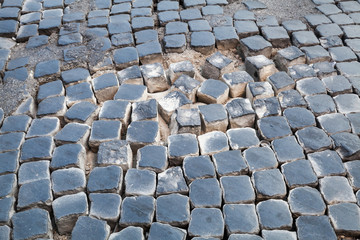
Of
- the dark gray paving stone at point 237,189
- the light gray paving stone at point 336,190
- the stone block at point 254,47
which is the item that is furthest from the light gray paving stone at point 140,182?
the stone block at point 254,47

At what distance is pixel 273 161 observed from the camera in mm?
2607

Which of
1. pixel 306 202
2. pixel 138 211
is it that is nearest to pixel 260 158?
pixel 306 202

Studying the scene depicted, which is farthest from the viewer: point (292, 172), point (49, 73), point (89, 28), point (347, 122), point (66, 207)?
point (89, 28)

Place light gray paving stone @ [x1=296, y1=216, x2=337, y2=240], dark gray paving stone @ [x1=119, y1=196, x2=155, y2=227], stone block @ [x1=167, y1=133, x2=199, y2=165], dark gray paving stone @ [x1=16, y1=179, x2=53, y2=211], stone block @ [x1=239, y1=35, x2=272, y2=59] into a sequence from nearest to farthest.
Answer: light gray paving stone @ [x1=296, y1=216, x2=337, y2=240] < dark gray paving stone @ [x1=119, y1=196, x2=155, y2=227] < dark gray paving stone @ [x1=16, y1=179, x2=53, y2=211] < stone block @ [x1=167, y1=133, x2=199, y2=165] < stone block @ [x1=239, y1=35, x2=272, y2=59]

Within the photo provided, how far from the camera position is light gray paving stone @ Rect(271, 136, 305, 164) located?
2625 millimetres

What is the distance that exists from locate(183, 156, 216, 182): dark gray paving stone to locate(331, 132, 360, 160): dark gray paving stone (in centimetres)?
93

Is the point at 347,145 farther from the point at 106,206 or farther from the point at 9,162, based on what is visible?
the point at 9,162

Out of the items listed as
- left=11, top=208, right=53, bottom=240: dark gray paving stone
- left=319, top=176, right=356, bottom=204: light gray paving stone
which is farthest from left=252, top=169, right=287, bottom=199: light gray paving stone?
left=11, top=208, right=53, bottom=240: dark gray paving stone

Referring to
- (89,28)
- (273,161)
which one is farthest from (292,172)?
(89,28)

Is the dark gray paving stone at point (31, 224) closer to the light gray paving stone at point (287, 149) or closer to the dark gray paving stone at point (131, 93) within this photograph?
the dark gray paving stone at point (131, 93)

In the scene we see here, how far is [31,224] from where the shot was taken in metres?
2.29

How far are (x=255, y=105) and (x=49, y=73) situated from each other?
73.1 inches

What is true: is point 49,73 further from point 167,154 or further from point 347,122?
point 347,122

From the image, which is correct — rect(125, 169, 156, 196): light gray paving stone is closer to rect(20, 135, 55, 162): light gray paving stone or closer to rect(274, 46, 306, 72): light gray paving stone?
rect(20, 135, 55, 162): light gray paving stone
